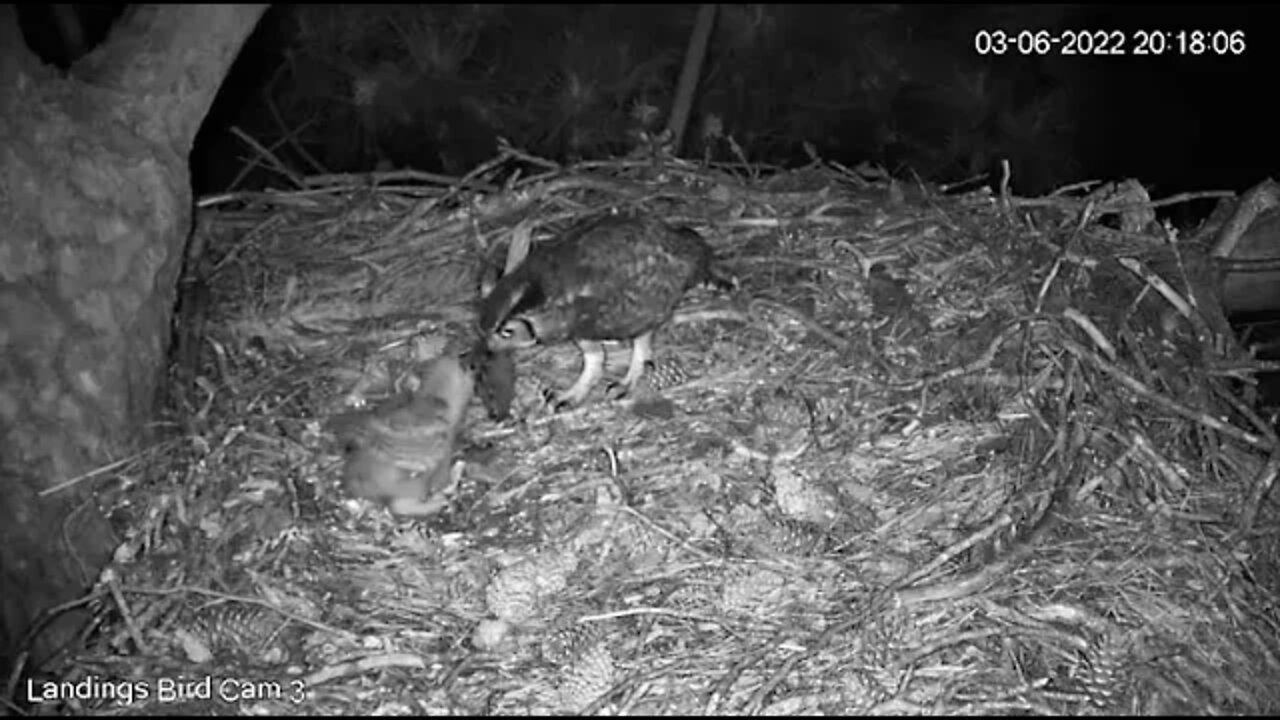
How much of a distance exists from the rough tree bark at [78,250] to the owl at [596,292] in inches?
21.9

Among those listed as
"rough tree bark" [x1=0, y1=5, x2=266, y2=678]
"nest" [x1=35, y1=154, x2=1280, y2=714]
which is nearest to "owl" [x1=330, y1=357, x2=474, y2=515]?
"nest" [x1=35, y1=154, x2=1280, y2=714]

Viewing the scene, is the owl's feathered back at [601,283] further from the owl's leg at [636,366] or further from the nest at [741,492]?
the nest at [741,492]

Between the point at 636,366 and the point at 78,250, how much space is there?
95cm

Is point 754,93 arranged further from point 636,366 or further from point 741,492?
point 741,492

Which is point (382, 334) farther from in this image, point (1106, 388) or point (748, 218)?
point (1106, 388)

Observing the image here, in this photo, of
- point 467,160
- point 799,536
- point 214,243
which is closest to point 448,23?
point 467,160

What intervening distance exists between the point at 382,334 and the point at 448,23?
1.42 meters

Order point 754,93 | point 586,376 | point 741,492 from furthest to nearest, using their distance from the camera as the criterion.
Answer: point 754,93, point 586,376, point 741,492

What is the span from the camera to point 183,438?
6.51 feet

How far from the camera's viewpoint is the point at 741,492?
2.00m

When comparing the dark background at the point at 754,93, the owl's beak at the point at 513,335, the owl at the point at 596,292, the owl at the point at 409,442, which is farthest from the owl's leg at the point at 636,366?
the dark background at the point at 754,93

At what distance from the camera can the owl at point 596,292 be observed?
1999 mm

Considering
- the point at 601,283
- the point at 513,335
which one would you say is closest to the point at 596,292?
the point at 601,283

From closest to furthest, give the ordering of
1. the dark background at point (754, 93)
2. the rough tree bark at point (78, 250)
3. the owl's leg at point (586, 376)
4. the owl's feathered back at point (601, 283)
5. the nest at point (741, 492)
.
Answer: the nest at point (741, 492) < the rough tree bark at point (78, 250) < the owl's feathered back at point (601, 283) < the owl's leg at point (586, 376) < the dark background at point (754, 93)
